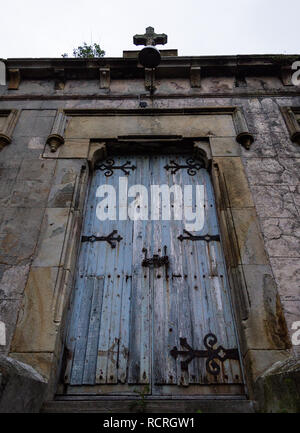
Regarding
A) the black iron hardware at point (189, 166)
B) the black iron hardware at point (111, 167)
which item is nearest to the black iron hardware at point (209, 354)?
the black iron hardware at point (189, 166)

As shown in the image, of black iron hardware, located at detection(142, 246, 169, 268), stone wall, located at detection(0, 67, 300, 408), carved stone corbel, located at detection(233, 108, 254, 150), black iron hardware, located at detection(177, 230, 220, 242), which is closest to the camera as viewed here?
stone wall, located at detection(0, 67, 300, 408)

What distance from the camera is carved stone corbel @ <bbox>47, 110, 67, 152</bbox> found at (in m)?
4.80

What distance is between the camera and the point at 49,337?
3156 mm

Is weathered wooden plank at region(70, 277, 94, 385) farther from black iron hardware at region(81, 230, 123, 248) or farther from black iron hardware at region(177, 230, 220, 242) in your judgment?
black iron hardware at region(177, 230, 220, 242)

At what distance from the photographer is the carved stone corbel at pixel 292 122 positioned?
190 inches

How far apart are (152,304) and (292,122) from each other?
3.64 metres

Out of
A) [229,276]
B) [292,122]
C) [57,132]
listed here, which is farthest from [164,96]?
[229,276]

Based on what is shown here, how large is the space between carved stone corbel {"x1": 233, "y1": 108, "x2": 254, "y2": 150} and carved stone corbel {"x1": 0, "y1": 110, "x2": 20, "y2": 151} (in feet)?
11.6

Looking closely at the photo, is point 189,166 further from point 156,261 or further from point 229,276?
point 229,276

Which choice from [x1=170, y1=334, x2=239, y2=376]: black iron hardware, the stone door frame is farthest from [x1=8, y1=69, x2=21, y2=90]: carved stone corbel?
[x1=170, y1=334, x2=239, y2=376]: black iron hardware

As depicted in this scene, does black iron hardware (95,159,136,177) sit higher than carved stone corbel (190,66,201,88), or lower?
lower

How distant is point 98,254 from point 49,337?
1.23m

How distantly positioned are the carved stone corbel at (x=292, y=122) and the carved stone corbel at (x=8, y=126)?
14.3ft

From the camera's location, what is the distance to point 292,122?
16.6 ft
